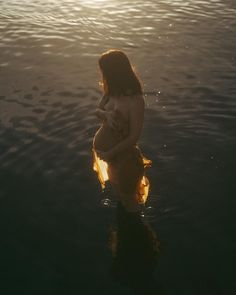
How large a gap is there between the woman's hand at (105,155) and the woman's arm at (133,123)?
87 mm

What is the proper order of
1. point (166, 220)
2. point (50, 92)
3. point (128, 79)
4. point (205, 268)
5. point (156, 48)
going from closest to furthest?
1. point (128, 79)
2. point (205, 268)
3. point (166, 220)
4. point (50, 92)
5. point (156, 48)

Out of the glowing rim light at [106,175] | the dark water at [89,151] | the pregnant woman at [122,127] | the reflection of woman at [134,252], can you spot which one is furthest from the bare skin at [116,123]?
the dark water at [89,151]

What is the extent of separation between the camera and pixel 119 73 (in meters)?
6.17

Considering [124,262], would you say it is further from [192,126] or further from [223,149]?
[192,126]

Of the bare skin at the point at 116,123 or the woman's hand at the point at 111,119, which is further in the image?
the woman's hand at the point at 111,119

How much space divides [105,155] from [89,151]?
11.7 ft

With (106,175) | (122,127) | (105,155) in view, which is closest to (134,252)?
(106,175)

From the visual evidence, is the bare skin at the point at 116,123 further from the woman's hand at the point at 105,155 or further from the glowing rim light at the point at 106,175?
the glowing rim light at the point at 106,175

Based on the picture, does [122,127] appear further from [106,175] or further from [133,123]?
[106,175]

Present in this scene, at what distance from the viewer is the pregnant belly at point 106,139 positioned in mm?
6902

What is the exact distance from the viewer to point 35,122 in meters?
11.7

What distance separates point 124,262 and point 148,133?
4622 millimetres

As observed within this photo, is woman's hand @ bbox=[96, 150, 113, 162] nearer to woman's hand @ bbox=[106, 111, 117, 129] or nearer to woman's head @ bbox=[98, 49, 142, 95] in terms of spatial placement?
woman's hand @ bbox=[106, 111, 117, 129]

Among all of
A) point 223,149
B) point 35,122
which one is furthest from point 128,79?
point 35,122
